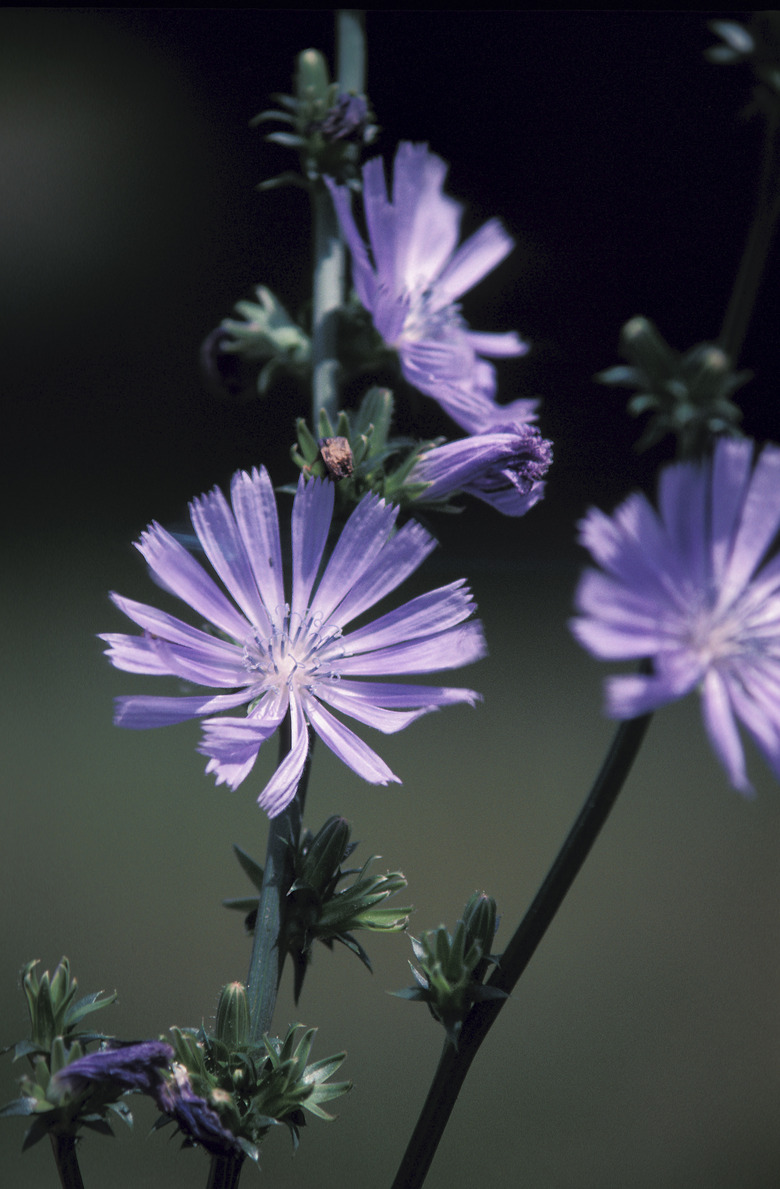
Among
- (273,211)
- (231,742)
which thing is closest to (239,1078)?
(231,742)

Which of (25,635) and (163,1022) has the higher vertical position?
(25,635)

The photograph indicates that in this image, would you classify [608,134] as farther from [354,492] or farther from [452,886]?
[452,886]

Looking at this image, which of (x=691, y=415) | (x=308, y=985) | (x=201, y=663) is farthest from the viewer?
(x=308, y=985)

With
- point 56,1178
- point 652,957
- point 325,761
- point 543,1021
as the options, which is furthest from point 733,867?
point 56,1178

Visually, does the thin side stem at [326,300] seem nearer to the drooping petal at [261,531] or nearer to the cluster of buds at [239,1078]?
the drooping petal at [261,531]

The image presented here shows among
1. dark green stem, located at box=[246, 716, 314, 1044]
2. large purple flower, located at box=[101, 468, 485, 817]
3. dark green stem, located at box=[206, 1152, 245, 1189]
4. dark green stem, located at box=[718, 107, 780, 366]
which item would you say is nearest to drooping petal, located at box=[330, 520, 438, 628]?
large purple flower, located at box=[101, 468, 485, 817]

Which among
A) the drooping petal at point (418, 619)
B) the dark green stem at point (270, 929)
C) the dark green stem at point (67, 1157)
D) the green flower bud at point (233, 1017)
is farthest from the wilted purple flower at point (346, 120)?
the dark green stem at point (67, 1157)

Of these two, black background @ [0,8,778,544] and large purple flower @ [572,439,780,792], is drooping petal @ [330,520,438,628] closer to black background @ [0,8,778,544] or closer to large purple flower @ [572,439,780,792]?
large purple flower @ [572,439,780,792]
